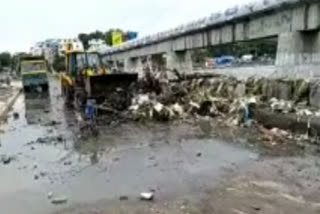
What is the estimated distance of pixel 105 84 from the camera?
25.1m

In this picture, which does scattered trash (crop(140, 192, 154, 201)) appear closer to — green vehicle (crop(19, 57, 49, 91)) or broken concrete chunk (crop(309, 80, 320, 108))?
broken concrete chunk (crop(309, 80, 320, 108))

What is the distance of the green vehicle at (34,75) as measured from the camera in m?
47.0

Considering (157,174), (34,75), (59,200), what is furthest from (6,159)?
Result: (34,75)

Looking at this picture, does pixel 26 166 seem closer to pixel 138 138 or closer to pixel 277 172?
pixel 138 138

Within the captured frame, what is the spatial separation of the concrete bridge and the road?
6.73 meters

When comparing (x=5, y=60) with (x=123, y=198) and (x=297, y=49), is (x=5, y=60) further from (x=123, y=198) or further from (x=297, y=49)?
(x=123, y=198)

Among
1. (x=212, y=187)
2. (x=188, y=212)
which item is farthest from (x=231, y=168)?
(x=188, y=212)

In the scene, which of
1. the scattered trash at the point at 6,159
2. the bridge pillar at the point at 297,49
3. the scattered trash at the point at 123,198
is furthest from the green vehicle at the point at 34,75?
the scattered trash at the point at 123,198

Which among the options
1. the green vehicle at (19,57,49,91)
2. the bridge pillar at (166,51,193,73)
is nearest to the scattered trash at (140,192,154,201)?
the bridge pillar at (166,51,193,73)

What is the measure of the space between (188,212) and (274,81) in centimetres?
1350

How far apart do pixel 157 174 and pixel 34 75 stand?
1431 inches

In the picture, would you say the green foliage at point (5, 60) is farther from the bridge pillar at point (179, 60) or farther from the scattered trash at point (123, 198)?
the scattered trash at point (123, 198)

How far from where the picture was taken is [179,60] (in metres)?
49.0

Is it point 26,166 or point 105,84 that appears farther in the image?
point 105,84
